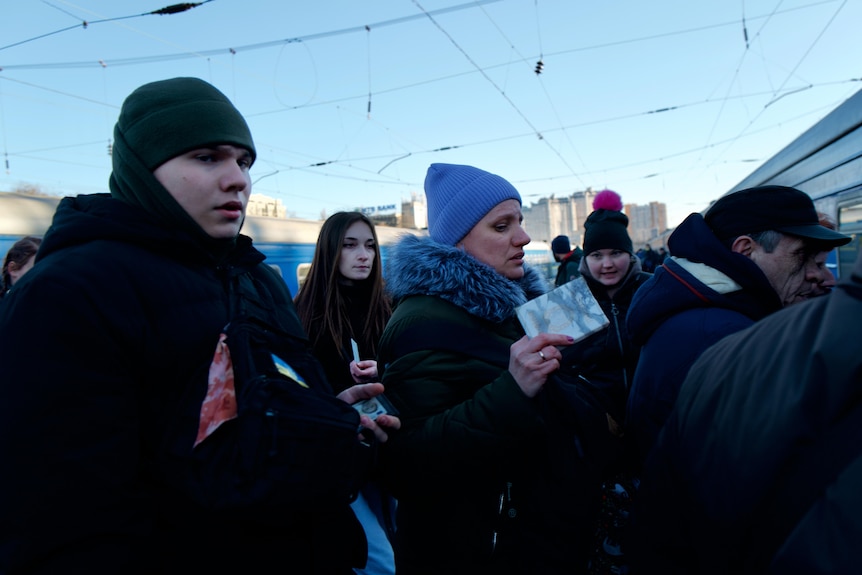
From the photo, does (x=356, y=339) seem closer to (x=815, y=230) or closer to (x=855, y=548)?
(x=815, y=230)

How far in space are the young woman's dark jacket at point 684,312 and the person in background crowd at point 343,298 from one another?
1683 mm

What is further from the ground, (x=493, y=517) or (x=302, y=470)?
(x=302, y=470)

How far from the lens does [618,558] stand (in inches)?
111

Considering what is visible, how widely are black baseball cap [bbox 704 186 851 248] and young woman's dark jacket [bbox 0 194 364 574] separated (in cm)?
176

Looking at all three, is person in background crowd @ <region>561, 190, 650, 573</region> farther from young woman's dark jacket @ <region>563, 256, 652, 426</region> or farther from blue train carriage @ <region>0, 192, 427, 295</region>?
blue train carriage @ <region>0, 192, 427, 295</region>

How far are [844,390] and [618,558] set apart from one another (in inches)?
107

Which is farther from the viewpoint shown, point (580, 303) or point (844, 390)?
point (580, 303)

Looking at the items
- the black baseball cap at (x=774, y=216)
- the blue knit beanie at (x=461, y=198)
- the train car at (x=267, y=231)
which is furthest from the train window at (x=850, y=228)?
the train car at (x=267, y=231)

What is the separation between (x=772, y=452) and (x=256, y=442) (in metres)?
0.87

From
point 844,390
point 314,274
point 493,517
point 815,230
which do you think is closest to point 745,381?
point 844,390

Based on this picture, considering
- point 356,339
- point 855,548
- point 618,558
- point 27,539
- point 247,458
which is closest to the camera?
point 855,548

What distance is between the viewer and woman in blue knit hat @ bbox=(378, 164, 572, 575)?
5.01ft

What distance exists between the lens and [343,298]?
317 centimetres

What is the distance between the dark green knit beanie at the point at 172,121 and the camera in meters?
1.22
